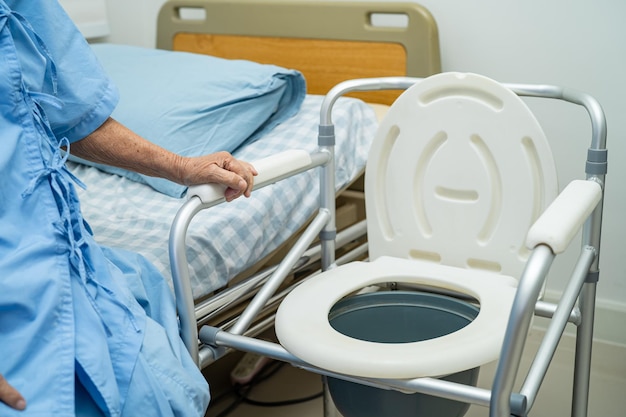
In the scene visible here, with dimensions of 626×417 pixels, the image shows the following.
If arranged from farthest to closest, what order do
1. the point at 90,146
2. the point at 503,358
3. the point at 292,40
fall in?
the point at 292,40, the point at 90,146, the point at 503,358

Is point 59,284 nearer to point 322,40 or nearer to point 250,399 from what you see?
point 250,399

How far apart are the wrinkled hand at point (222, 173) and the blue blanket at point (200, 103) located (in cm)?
46

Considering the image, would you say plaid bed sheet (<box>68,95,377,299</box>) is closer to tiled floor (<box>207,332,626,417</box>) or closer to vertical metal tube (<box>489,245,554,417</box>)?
tiled floor (<box>207,332,626,417</box>)

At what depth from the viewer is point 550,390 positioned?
207 cm

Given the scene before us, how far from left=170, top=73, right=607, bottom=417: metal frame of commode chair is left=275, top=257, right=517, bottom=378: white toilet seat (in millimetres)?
28

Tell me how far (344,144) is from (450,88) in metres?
0.43

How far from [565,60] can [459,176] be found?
26.8 inches

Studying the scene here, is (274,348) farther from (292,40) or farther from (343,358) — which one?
(292,40)

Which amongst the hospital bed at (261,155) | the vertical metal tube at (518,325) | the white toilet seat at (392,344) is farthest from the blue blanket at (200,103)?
the vertical metal tube at (518,325)

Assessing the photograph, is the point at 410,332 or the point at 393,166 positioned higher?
the point at 393,166

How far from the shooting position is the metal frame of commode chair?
3.52ft

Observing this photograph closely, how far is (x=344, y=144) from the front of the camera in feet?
6.54

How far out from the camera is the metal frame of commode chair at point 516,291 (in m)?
1.07

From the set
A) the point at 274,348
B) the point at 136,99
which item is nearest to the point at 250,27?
the point at 136,99
